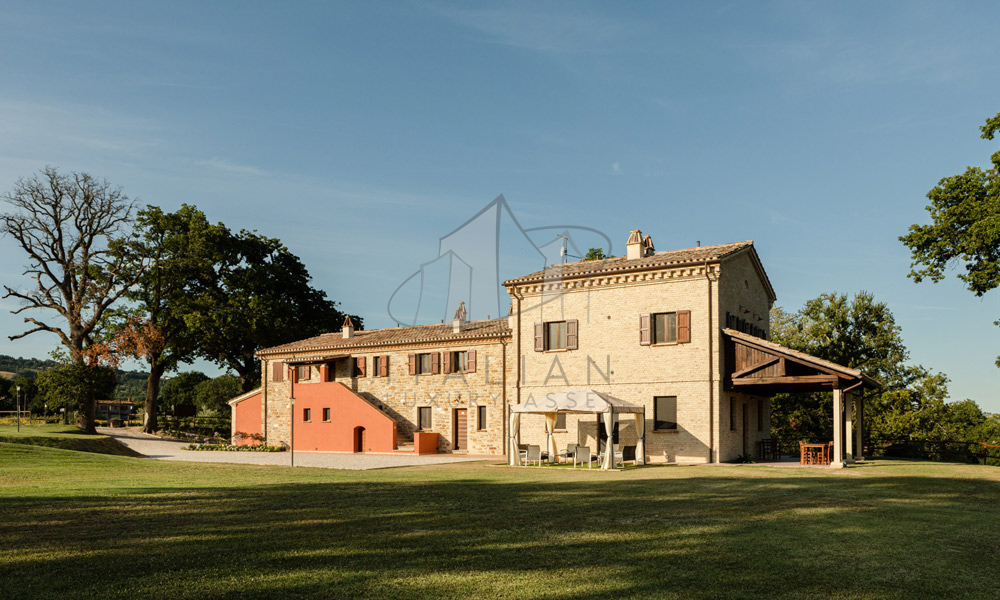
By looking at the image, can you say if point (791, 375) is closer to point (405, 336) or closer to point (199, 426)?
point (405, 336)

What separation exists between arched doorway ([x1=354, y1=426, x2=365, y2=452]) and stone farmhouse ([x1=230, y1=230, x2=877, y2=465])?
59mm

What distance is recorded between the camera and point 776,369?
23016 millimetres

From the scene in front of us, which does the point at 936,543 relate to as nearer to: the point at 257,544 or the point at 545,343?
the point at 257,544

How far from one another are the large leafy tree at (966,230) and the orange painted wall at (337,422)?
21.2 meters

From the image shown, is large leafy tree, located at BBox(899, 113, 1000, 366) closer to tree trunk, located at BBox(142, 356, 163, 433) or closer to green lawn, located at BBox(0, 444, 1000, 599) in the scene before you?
green lawn, located at BBox(0, 444, 1000, 599)

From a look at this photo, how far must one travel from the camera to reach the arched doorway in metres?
32.5

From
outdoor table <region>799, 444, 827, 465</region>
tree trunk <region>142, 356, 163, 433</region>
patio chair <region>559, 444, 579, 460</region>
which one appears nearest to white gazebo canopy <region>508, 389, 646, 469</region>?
patio chair <region>559, 444, 579, 460</region>

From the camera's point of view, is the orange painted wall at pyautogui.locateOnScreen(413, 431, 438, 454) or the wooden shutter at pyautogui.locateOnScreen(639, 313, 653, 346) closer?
the wooden shutter at pyautogui.locateOnScreen(639, 313, 653, 346)

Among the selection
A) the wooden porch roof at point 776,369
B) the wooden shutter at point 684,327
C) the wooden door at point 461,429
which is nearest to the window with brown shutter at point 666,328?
the wooden shutter at point 684,327

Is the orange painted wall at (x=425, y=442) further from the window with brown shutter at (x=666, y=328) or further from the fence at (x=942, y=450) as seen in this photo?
the fence at (x=942, y=450)

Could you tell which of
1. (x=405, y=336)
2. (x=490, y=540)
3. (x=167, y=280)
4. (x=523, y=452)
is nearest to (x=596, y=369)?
(x=523, y=452)

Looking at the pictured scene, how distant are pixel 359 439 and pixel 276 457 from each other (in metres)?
4.51

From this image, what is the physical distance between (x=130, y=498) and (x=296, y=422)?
23.9 meters

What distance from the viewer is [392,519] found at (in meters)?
9.41
